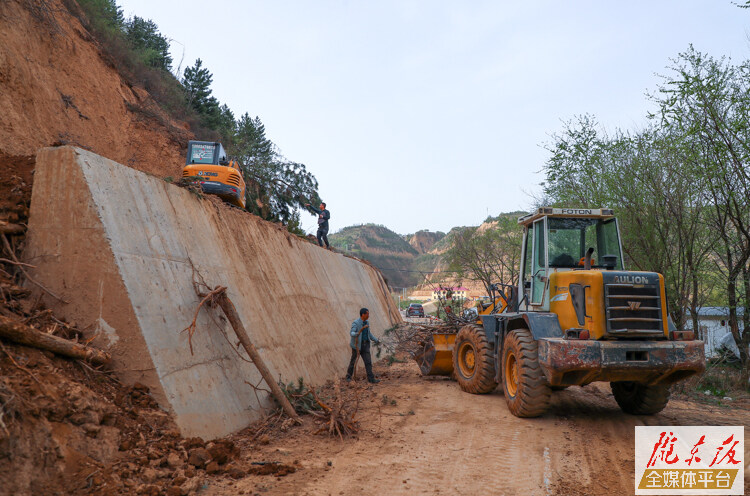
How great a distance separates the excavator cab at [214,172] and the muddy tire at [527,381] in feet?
28.1

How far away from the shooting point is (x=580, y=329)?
7.14 metres

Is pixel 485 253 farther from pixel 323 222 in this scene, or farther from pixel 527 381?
pixel 527 381

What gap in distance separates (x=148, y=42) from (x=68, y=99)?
48.9 feet

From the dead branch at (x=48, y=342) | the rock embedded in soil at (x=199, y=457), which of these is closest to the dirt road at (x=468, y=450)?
the rock embedded in soil at (x=199, y=457)

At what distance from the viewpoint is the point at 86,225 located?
5922 millimetres

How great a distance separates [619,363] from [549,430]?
1385 millimetres

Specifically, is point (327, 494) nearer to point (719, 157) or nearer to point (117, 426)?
point (117, 426)

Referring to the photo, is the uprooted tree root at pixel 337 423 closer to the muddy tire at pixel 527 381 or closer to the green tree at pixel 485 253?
the muddy tire at pixel 527 381

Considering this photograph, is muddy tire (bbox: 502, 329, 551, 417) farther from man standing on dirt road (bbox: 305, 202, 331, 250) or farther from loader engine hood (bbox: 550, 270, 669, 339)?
man standing on dirt road (bbox: 305, 202, 331, 250)

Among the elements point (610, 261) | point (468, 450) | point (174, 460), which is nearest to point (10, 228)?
point (174, 460)

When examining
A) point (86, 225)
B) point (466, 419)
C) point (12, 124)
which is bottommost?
point (466, 419)

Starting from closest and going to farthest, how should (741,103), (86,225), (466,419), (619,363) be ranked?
(86,225)
(619,363)
(466,419)
(741,103)

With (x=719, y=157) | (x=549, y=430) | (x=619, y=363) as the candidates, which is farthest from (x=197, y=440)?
(x=719, y=157)

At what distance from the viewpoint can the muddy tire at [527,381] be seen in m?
7.46
